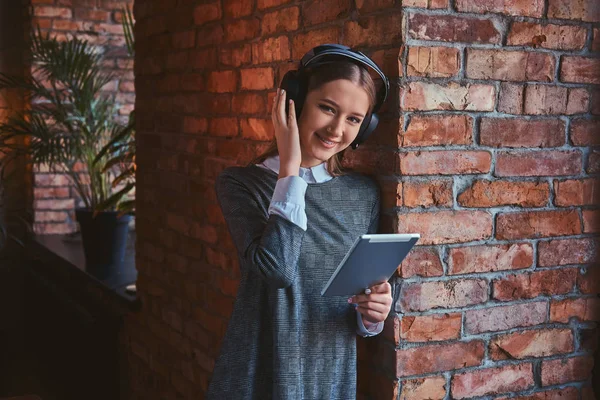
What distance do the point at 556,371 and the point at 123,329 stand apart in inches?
88.5

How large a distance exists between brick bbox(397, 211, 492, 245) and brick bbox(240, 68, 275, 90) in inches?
26.9

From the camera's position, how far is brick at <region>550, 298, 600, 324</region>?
1.95 metres

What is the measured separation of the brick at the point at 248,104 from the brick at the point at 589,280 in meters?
1.03

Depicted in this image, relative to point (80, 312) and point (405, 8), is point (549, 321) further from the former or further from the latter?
point (80, 312)

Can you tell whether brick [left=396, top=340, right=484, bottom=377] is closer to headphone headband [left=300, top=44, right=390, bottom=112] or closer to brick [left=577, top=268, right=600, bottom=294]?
brick [left=577, top=268, right=600, bottom=294]

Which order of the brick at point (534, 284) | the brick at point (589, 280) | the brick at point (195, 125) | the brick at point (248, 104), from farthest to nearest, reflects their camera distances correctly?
the brick at point (195, 125)
the brick at point (248, 104)
the brick at point (589, 280)
the brick at point (534, 284)

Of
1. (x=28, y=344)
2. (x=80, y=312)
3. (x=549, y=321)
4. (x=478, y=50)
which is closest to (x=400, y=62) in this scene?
(x=478, y=50)

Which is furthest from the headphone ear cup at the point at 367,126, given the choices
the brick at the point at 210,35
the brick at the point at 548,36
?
the brick at the point at 210,35

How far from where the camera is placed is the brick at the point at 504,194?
1.81 m

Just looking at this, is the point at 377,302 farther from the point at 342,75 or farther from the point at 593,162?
the point at 593,162

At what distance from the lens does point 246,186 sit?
1.69m

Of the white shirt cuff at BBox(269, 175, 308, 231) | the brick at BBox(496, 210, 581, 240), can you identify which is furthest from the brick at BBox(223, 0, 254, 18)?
the brick at BBox(496, 210, 581, 240)

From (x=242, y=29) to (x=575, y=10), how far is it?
1.01 meters

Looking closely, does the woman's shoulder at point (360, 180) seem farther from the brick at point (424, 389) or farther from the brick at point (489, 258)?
the brick at point (424, 389)
